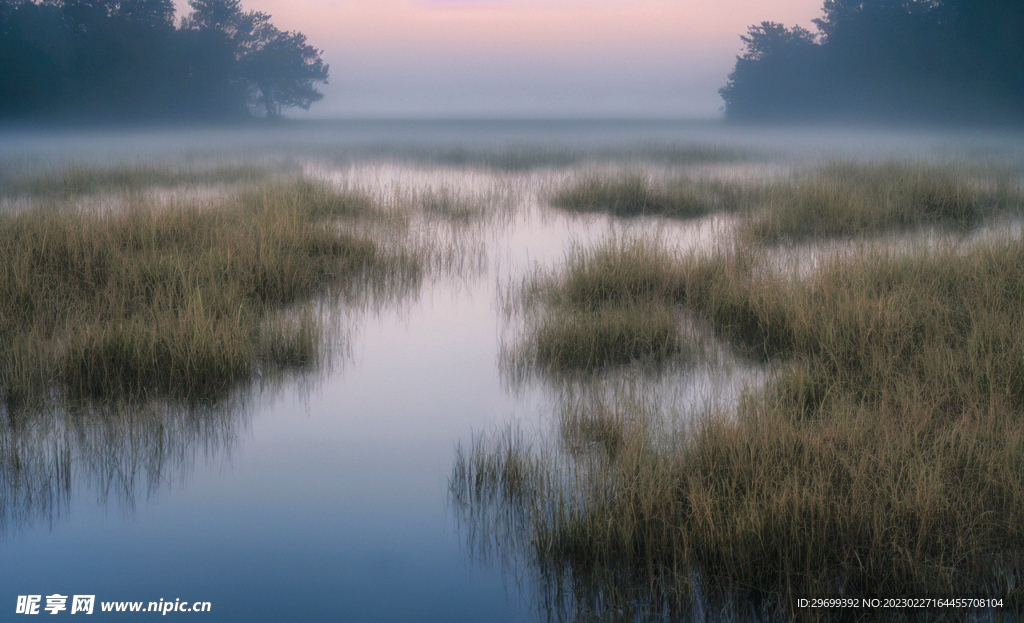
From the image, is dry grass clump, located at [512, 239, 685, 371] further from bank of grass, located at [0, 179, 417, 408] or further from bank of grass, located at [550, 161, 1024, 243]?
bank of grass, located at [550, 161, 1024, 243]

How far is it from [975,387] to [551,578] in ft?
7.55

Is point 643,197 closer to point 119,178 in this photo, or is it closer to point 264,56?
point 119,178

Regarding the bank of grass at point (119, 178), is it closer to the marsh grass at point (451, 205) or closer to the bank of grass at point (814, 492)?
the marsh grass at point (451, 205)

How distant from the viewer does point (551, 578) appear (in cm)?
226

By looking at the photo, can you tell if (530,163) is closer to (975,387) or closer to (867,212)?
(867,212)

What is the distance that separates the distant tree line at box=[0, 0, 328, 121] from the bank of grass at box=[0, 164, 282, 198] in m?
30.0

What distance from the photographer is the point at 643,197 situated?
10.8 m

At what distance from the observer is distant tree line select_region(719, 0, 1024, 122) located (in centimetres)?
3519

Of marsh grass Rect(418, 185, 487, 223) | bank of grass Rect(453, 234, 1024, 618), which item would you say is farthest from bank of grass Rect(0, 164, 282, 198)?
bank of grass Rect(453, 234, 1024, 618)

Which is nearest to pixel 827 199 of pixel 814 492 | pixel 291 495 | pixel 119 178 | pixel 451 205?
pixel 451 205

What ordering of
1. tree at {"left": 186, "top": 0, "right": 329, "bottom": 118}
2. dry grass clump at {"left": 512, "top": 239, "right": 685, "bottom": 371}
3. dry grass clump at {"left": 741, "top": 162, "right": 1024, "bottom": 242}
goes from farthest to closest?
tree at {"left": 186, "top": 0, "right": 329, "bottom": 118} < dry grass clump at {"left": 741, "top": 162, "right": 1024, "bottom": 242} < dry grass clump at {"left": 512, "top": 239, "right": 685, "bottom": 371}

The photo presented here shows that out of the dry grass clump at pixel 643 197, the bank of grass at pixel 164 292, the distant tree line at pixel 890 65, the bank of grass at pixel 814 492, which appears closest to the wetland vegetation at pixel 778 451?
the bank of grass at pixel 814 492

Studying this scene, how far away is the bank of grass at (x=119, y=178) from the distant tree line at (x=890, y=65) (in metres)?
37.0

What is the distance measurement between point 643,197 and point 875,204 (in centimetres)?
327
